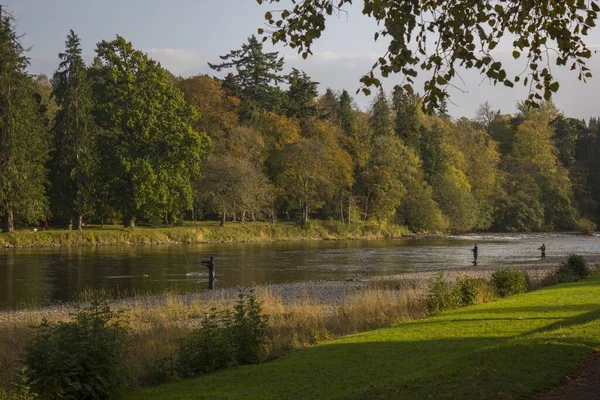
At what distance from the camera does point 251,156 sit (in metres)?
74.7

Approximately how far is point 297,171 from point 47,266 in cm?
4294

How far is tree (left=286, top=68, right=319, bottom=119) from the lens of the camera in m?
90.8

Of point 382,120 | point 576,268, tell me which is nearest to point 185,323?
point 576,268

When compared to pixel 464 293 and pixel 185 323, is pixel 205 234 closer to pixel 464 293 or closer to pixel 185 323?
pixel 185 323

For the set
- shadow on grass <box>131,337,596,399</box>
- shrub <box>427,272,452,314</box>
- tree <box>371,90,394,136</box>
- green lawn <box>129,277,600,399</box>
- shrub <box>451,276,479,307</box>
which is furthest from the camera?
tree <box>371,90,394,136</box>

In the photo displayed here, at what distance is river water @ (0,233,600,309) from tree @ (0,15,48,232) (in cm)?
659

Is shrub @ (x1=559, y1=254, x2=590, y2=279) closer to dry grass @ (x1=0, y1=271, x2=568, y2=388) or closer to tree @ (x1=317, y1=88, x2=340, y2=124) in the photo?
dry grass @ (x1=0, y1=271, x2=568, y2=388)

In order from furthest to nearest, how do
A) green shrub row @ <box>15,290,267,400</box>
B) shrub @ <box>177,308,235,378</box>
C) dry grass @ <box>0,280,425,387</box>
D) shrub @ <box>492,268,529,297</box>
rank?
shrub @ <box>492,268,529,297</box> < dry grass @ <box>0,280,425,387</box> < shrub @ <box>177,308,235,378</box> < green shrub row @ <box>15,290,267,400</box>

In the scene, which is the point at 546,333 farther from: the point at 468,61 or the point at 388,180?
the point at 388,180

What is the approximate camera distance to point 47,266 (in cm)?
3744

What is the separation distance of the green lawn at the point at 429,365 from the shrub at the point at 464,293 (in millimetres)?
3990

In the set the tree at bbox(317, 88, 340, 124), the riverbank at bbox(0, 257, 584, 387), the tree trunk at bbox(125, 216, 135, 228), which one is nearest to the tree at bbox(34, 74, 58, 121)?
the tree trunk at bbox(125, 216, 135, 228)

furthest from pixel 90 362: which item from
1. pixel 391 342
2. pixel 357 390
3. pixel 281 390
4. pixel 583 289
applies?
pixel 583 289

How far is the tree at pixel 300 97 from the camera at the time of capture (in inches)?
3573
